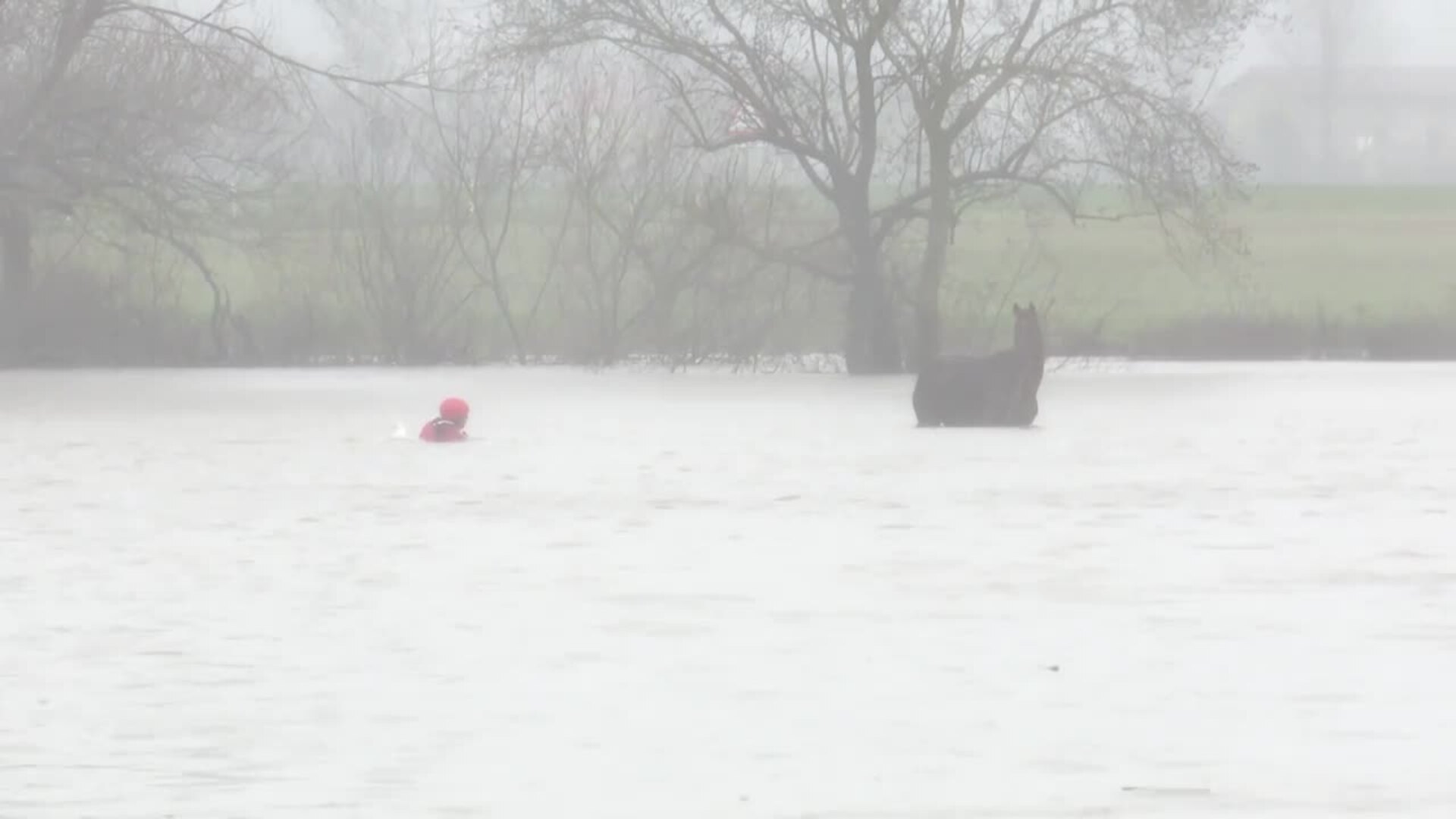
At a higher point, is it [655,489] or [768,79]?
[768,79]

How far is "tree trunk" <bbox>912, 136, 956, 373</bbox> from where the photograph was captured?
34344 mm

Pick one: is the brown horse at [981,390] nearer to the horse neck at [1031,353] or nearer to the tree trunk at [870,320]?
the horse neck at [1031,353]

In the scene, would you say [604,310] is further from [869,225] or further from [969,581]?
[969,581]

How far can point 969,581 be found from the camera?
38.2ft

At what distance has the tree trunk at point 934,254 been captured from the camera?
34.3 meters

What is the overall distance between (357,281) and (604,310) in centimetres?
330

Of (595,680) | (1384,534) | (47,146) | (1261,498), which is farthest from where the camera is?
(47,146)

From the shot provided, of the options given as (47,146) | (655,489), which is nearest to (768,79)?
(47,146)

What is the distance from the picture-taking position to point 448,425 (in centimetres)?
2170

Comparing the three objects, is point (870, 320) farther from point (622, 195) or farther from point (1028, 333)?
point (1028, 333)

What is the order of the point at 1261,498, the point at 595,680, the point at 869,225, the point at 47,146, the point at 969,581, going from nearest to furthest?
the point at 595,680
the point at 969,581
the point at 1261,498
the point at 47,146
the point at 869,225

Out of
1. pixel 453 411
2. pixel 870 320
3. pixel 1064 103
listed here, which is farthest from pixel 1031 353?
pixel 870 320

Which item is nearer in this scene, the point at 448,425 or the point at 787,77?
the point at 448,425

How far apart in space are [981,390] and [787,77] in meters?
11.5
